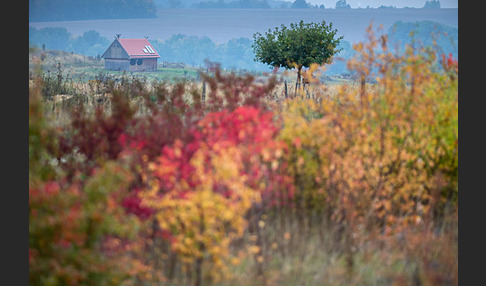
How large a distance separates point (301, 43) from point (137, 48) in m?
34.7

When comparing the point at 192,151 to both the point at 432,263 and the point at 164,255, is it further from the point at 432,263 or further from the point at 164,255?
the point at 432,263

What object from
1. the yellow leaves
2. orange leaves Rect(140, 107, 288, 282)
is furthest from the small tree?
the yellow leaves

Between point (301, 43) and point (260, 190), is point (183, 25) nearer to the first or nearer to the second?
point (301, 43)

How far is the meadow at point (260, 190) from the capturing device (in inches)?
179

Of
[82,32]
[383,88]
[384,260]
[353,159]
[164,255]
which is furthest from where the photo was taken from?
[82,32]

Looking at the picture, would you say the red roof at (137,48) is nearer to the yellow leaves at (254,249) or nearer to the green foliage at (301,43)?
the green foliage at (301,43)

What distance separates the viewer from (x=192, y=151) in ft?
17.9

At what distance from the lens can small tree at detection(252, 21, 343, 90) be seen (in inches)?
771

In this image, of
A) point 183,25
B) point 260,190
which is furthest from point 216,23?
point 260,190

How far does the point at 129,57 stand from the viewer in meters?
50.2

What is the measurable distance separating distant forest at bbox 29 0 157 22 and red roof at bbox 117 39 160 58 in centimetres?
656

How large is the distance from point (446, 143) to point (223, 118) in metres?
3.06

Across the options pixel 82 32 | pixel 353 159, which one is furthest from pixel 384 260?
pixel 82 32

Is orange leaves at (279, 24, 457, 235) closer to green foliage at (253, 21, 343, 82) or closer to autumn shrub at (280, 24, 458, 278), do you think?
autumn shrub at (280, 24, 458, 278)
